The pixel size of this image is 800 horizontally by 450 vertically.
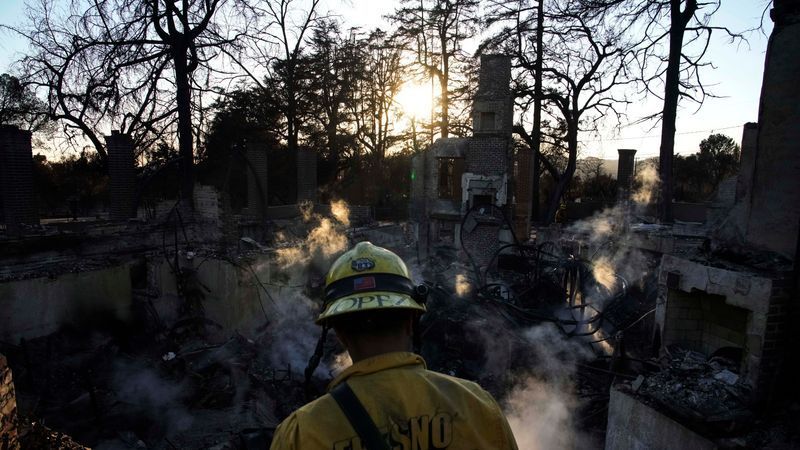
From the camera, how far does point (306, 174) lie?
17719mm

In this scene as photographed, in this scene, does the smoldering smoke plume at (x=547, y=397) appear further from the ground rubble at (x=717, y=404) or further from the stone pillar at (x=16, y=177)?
the stone pillar at (x=16, y=177)

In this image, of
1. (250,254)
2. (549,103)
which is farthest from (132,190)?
(549,103)

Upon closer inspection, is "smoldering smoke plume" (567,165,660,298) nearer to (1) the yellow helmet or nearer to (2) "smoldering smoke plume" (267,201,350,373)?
(2) "smoldering smoke plume" (267,201,350,373)

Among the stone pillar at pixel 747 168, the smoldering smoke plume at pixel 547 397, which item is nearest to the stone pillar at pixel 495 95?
the smoldering smoke plume at pixel 547 397

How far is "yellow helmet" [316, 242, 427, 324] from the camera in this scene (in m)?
1.51

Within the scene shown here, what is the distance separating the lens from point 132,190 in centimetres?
1350

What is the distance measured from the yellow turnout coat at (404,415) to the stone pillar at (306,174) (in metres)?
16.6

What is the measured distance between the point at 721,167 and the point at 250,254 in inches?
1195

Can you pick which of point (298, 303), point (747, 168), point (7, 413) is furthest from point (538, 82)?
point (7, 413)

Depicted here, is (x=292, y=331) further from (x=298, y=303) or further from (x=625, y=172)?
(x=625, y=172)

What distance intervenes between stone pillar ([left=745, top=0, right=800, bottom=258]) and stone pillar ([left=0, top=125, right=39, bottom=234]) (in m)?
13.2

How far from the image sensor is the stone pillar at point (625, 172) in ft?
69.7

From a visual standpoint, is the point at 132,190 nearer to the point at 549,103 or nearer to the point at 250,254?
the point at 250,254

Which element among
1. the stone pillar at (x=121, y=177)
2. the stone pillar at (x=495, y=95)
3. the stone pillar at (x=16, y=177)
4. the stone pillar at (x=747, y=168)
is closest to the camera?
the stone pillar at (x=747, y=168)
